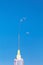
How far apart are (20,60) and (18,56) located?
1.4 inches

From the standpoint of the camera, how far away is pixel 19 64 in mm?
13617

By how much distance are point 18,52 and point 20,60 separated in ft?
0.21

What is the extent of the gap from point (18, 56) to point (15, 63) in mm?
55

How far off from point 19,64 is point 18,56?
0.06 metres

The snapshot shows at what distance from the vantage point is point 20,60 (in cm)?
1361

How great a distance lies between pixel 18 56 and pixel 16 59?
3 cm

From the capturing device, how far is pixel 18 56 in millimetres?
13625

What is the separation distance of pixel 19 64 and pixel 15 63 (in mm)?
30

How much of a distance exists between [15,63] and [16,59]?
0.10 ft

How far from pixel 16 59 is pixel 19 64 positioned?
42 millimetres

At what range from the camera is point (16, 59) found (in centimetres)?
1362

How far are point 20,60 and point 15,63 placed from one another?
0.04 metres
